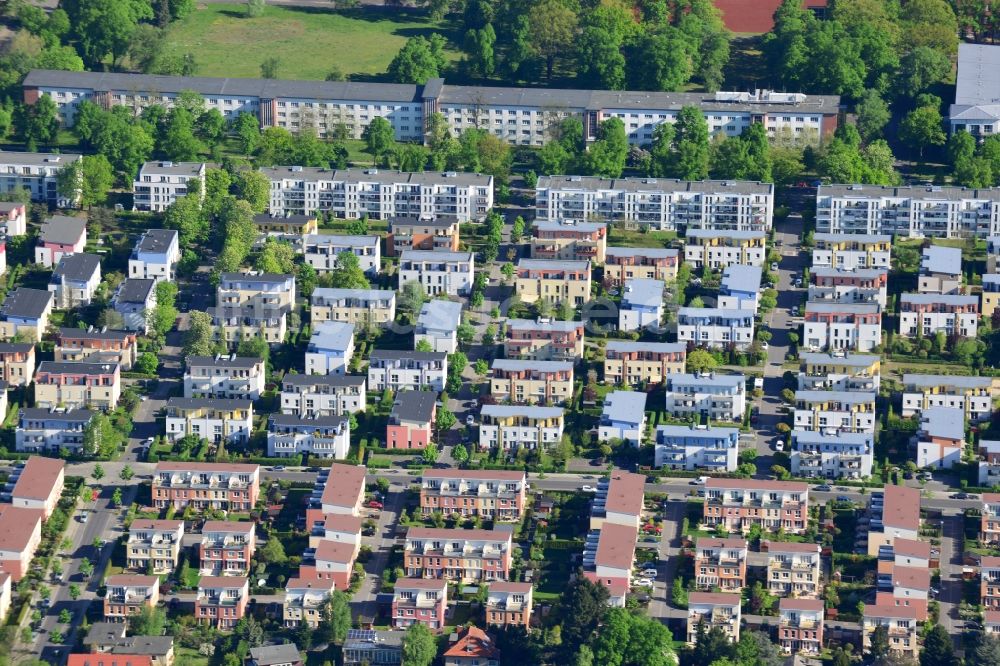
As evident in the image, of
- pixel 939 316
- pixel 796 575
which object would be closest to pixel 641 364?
pixel 939 316

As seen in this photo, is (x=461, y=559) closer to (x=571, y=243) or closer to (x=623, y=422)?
(x=623, y=422)

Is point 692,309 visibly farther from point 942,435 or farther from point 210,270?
point 210,270

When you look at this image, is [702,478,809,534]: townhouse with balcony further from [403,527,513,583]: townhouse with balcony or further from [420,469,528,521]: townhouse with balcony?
[403,527,513,583]: townhouse with balcony

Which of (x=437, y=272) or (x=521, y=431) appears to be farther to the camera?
(x=437, y=272)

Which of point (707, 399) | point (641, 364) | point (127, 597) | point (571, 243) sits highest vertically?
Answer: point (571, 243)

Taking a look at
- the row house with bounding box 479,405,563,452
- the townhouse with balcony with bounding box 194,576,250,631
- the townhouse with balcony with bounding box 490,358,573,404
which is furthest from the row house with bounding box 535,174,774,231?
the townhouse with balcony with bounding box 194,576,250,631
